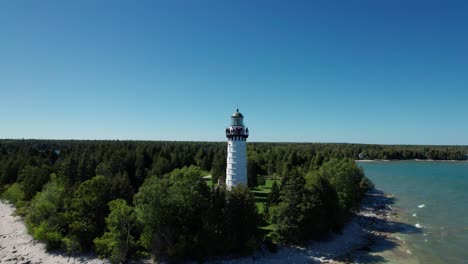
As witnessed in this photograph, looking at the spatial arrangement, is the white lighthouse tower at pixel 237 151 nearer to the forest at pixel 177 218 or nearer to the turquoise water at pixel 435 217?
the forest at pixel 177 218

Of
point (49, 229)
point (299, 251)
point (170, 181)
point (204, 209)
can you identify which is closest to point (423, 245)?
point (299, 251)

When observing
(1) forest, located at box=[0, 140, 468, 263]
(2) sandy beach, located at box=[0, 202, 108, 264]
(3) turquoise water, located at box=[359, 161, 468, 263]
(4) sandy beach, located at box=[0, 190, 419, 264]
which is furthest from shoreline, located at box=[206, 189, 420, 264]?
(2) sandy beach, located at box=[0, 202, 108, 264]

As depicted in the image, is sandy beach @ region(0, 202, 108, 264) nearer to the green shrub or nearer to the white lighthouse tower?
the green shrub

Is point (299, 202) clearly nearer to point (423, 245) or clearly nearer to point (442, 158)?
point (423, 245)

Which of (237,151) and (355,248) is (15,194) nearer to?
(237,151)

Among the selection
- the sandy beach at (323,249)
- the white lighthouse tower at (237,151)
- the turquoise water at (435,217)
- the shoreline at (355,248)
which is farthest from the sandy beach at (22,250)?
the turquoise water at (435,217)

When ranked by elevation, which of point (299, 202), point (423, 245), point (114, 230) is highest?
point (299, 202)
